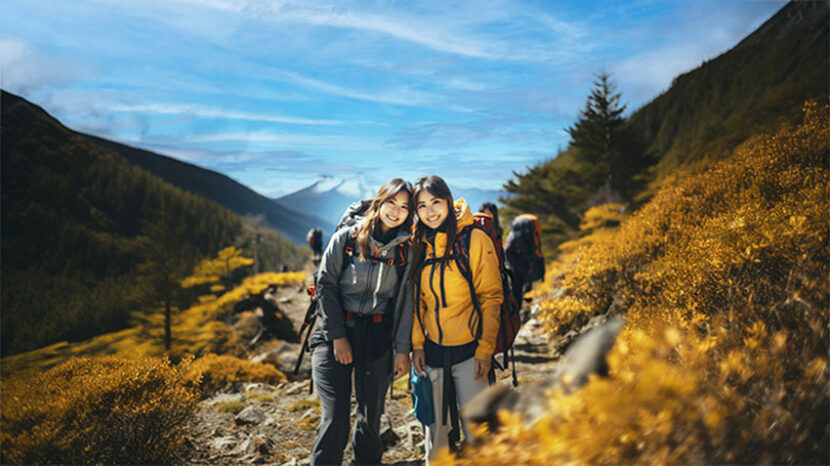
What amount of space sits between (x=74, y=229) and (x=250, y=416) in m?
127

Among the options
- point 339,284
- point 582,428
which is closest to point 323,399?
point 339,284

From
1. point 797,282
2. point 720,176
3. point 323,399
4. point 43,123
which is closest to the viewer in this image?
point 797,282

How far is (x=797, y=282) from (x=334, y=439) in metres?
3.48

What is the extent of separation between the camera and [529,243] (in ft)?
23.9

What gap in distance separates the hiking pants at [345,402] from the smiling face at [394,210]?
1.03 m

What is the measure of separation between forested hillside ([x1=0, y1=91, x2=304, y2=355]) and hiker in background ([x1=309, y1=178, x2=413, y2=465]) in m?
50.1

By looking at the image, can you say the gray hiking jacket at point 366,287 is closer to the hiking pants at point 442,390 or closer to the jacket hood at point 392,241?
the jacket hood at point 392,241

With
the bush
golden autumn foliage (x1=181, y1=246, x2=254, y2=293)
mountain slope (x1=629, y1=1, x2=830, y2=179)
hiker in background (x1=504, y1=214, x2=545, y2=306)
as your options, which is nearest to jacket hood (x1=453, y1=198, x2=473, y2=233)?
the bush

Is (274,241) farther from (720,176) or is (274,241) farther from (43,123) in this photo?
(720,176)

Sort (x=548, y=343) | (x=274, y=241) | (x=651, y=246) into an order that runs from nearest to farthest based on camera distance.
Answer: (x=651, y=246), (x=548, y=343), (x=274, y=241)

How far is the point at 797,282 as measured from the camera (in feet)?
8.77

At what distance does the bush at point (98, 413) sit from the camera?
10.3ft

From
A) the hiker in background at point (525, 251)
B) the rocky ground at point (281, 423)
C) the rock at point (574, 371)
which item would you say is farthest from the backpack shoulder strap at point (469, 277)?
the hiker in background at point (525, 251)

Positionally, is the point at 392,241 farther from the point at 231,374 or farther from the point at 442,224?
the point at 231,374
